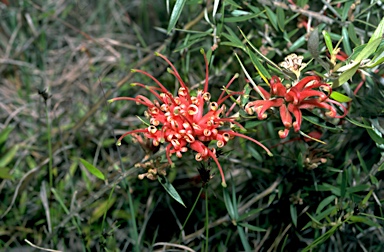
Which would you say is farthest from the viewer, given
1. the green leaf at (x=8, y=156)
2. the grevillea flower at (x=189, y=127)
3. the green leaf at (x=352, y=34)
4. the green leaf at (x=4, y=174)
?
the green leaf at (x=8, y=156)

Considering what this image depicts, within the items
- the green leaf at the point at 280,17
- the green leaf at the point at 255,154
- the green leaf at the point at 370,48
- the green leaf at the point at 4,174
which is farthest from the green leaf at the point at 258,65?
the green leaf at the point at 4,174

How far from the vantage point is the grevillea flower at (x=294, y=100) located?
0.66m

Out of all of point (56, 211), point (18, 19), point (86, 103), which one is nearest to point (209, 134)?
point (56, 211)

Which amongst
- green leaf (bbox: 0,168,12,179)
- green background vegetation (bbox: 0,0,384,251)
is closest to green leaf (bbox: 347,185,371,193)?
green background vegetation (bbox: 0,0,384,251)

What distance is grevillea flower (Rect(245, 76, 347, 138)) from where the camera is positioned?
662 mm

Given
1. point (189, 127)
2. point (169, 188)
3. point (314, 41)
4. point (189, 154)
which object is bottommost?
point (189, 154)

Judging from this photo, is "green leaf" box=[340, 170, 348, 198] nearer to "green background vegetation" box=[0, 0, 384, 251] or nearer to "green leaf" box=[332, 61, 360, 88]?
"green background vegetation" box=[0, 0, 384, 251]

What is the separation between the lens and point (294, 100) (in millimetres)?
670

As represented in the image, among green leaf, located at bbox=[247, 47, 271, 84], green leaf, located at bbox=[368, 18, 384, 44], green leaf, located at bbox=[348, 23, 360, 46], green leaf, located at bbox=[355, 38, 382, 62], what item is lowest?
green leaf, located at bbox=[348, 23, 360, 46]

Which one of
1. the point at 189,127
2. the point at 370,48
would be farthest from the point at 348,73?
the point at 189,127

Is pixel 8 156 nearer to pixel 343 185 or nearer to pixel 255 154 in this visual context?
pixel 255 154

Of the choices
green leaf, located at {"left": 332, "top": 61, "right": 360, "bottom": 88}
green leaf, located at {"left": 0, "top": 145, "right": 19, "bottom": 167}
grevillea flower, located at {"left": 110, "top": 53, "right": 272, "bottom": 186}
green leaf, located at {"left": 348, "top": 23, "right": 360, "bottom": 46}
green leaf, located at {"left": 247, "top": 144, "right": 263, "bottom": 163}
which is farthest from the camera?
green leaf, located at {"left": 0, "top": 145, "right": 19, "bottom": 167}

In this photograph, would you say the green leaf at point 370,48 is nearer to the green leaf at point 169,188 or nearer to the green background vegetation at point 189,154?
the green background vegetation at point 189,154

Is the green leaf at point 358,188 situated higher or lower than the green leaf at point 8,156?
higher
